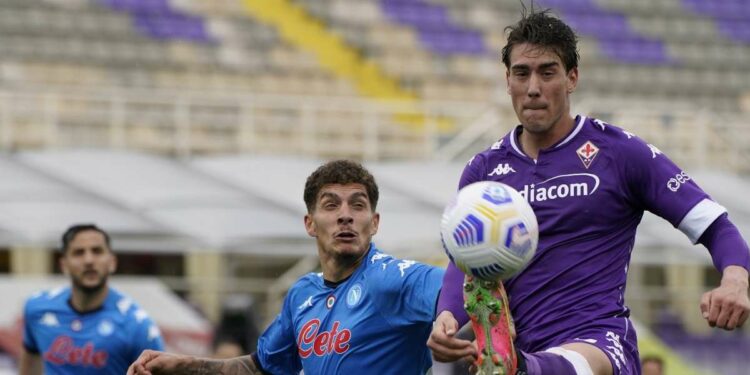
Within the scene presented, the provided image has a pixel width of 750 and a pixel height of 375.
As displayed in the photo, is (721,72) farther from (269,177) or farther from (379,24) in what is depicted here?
(269,177)

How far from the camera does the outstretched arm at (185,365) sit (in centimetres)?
591

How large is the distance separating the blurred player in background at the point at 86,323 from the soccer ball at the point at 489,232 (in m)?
4.62

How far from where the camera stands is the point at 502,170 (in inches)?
220

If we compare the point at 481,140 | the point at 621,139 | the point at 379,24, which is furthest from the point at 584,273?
the point at 379,24

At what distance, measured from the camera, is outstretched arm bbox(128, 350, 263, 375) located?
5.91m

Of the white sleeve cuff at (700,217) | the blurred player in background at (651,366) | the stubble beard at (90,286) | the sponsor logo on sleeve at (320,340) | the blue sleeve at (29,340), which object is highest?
the white sleeve cuff at (700,217)

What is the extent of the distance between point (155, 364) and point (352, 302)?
828 millimetres

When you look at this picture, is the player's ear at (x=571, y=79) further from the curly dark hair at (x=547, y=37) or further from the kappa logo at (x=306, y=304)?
the kappa logo at (x=306, y=304)

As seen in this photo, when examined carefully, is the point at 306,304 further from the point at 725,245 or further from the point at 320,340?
the point at 725,245

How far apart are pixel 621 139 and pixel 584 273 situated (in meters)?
0.52

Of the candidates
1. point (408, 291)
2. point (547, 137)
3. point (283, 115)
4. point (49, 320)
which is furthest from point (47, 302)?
point (283, 115)

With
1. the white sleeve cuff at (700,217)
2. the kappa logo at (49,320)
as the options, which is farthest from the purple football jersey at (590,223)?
the kappa logo at (49,320)

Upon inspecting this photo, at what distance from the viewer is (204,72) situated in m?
22.0

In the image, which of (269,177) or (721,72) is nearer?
(269,177)
